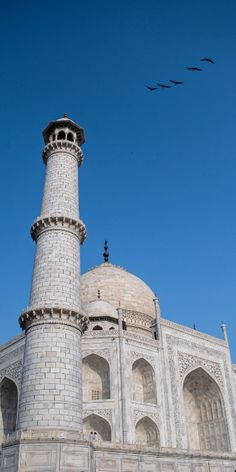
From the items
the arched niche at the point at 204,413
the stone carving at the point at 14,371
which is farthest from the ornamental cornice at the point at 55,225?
the arched niche at the point at 204,413

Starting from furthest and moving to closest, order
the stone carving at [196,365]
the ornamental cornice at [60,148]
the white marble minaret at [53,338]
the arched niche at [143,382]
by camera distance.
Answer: the stone carving at [196,365]
the arched niche at [143,382]
the ornamental cornice at [60,148]
the white marble minaret at [53,338]

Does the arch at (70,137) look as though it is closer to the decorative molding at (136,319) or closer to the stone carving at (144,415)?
the stone carving at (144,415)

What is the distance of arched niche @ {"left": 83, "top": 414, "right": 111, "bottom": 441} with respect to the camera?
1908cm

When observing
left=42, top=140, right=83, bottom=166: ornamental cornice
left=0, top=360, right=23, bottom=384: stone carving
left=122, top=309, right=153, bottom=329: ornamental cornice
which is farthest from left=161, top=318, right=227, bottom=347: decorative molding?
left=42, top=140, right=83, bottom=166: ornamental cornice

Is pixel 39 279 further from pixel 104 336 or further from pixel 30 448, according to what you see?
pixel 104 336

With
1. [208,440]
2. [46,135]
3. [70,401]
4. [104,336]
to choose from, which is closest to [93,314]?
[104,336]

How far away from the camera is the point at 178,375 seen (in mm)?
22234

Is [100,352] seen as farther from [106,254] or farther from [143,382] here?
[106,254]

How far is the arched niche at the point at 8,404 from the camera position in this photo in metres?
22.1

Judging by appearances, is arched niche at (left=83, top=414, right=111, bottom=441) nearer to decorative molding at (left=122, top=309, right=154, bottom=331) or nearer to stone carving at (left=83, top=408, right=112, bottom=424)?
stone carving at (left=83, top=408, right=112, bottom=424)

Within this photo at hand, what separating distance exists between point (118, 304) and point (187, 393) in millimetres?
7094

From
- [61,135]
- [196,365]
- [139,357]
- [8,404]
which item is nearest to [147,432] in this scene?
[139,357]

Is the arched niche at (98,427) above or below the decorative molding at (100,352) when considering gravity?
below

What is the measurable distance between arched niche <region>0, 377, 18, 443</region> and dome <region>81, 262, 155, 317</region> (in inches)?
298
